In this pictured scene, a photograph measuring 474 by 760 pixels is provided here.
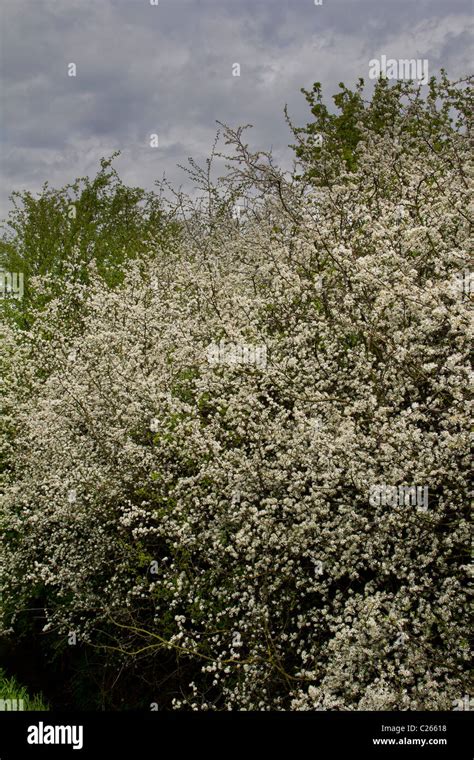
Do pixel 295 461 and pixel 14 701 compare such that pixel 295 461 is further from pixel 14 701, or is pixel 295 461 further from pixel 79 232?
pixel 79 232

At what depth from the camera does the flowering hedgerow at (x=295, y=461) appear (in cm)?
435

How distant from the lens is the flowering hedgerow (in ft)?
14.3

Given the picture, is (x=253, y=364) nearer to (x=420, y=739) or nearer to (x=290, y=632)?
(x=290, y=632)

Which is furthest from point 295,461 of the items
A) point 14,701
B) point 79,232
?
point 79,232

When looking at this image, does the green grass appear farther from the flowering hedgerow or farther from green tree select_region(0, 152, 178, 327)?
green tree select_region(0, 152, 178, 327)

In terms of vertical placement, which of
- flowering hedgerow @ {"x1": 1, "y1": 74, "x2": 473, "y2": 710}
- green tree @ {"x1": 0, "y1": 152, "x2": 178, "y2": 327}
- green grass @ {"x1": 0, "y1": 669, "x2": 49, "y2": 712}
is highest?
green tree @ {"x1": 0, "y1": 152, "x2": 178, "y2": 327}

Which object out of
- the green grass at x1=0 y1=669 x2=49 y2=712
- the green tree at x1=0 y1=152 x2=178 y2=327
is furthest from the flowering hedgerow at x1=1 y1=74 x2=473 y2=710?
the green tree at x1=0 y1=152 x2=178 y2=327

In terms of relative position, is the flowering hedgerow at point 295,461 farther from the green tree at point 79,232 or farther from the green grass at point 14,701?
the green tree at point 79,232

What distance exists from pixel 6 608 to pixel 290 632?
13.6 ft

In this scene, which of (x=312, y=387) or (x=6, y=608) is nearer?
(x=312, y=387)

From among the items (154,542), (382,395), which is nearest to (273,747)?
(382,395)

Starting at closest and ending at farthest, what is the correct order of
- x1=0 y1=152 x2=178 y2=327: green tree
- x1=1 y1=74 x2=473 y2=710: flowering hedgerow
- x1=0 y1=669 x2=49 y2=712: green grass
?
x1=1 y1=74 x2=473 y2=710: flowering hedgerow
x1=0 y1=669 x2=49 y2=712: green grass
x1=0 y1=152 x2=178 y2=327: green tree

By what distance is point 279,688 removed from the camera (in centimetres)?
518

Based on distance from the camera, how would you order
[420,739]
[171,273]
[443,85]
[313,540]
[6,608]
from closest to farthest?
1. [420,739]
2. [313,540]
3. [443,85]
4. [6,608]
5. [171,273]
